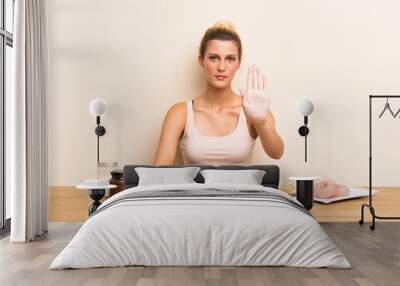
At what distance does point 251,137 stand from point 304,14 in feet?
5.33

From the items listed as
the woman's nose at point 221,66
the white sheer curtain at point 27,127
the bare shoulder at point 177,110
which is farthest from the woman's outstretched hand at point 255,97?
the white sheer curtain at point 27,127

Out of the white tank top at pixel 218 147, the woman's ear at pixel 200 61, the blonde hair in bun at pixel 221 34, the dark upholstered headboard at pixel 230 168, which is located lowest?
the dark upholstered headboard at pixel 230 168

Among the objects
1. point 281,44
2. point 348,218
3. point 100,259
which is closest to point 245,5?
point 281,44

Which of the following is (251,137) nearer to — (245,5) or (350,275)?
(245,5)

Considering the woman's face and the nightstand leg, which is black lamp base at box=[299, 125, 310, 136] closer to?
the woman's face

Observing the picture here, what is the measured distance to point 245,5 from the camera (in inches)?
274

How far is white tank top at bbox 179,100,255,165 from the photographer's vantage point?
6848 mm

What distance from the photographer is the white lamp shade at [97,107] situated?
683cm

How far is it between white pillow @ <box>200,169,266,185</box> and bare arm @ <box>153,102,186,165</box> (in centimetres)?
70

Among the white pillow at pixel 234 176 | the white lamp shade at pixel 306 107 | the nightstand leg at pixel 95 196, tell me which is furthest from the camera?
the white lamp shade at pixel 306 107

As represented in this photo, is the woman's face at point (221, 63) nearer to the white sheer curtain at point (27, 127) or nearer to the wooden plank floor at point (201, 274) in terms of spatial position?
the white sheer curtain at point (27, 127)

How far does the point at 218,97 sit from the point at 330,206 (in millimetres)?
1914

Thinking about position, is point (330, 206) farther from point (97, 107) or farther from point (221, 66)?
point (97, 107)

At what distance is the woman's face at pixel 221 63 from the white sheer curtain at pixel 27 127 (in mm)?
1974
